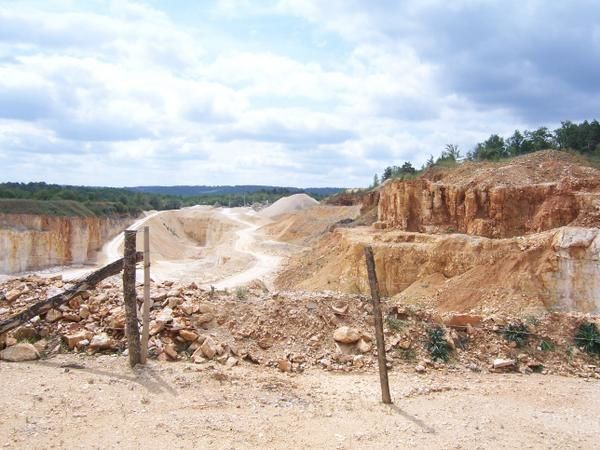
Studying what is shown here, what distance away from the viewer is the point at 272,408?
825cm

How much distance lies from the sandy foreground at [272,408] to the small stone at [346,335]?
0.84 m

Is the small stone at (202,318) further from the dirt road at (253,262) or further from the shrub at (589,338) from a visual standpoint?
the dirt road at (253,262)

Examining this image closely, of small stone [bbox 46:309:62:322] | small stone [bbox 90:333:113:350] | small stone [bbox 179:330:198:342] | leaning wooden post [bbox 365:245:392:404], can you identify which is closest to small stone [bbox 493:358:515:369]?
leaning wooden post [bbox 365:245:392:404]

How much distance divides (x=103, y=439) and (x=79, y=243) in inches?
1588

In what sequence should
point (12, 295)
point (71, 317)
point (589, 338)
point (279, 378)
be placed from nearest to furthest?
point (279, 378) → point (71, 317) → point (589, 338) → point (12, 295)

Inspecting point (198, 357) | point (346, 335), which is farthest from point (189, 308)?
point (346, 335)

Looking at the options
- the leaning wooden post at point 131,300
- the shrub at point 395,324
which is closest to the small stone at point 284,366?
the shrub at point 395,324

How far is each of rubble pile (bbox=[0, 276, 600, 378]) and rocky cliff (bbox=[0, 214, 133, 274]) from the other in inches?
1166

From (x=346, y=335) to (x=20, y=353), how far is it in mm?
6081

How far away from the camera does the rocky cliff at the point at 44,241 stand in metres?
38.0

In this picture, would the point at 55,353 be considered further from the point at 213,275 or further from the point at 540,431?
the point at 213,275

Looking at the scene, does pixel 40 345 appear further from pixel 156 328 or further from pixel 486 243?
pixel 486 243

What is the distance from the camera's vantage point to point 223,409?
8.09 m

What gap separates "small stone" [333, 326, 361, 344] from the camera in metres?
10.6
